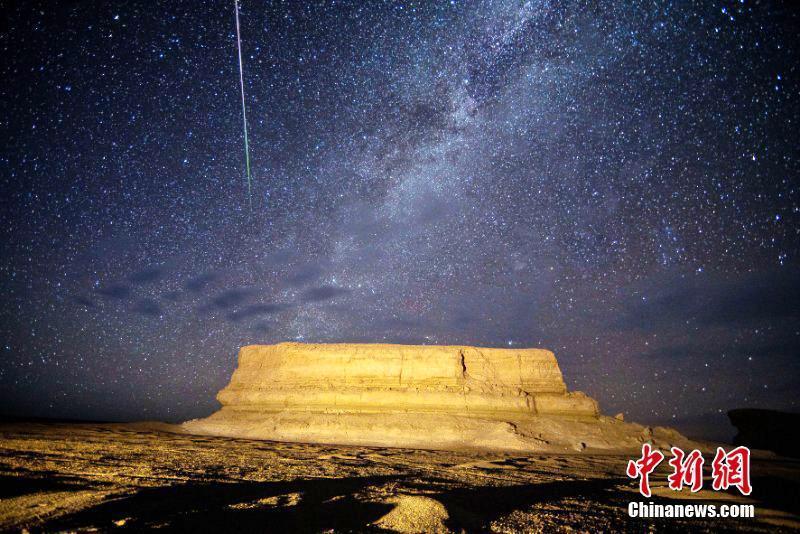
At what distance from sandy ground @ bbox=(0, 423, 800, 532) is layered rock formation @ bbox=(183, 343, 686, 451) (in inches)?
366

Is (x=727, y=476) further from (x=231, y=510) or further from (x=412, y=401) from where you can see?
(x=412, y=401)

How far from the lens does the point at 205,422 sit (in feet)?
68.9

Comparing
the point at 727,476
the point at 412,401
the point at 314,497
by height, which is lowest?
the point at 412,401

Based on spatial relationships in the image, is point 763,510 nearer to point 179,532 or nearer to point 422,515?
point 422,515

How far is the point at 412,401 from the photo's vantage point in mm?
21500

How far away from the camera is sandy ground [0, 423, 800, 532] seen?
13.7ft

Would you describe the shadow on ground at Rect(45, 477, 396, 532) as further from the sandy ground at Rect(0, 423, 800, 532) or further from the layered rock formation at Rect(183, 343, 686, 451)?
the layered rock formation at Rect(183, 343, 686, 451)

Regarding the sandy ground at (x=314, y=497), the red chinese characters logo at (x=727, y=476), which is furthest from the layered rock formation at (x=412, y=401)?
the red chinese characters logo at (x=727, y=476)

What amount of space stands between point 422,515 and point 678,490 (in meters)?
5.98

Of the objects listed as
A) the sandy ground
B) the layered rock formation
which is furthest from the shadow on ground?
the layered rock formation

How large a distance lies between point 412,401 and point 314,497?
16.8 metres

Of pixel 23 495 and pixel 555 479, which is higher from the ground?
pixel 23 495

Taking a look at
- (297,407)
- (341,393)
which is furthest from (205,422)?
(341,393)

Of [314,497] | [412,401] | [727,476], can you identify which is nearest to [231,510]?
[314,497]
